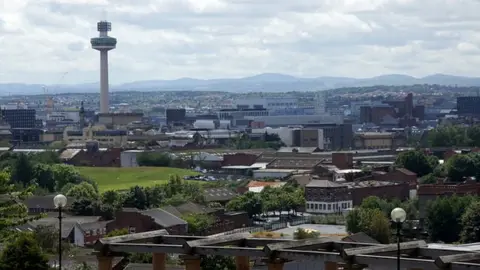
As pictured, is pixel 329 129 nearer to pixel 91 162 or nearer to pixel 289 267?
pixel 91 162

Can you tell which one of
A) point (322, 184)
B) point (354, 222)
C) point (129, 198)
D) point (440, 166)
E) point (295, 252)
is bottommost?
point (440, 166)

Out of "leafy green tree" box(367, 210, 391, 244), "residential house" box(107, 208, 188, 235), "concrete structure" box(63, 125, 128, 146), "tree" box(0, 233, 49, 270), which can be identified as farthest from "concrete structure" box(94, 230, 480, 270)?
"concrete structure" box(63, 125, 128, 146)

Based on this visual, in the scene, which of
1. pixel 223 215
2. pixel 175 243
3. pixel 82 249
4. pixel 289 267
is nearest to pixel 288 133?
pixel 223 215

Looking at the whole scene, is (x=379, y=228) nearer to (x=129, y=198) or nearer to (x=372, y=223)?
(x=372, y=223)

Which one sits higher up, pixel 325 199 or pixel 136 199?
pixel 136 199

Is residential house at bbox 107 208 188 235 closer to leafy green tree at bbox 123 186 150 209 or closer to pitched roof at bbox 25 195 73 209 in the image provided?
pitched roof at bbox 25 195 73 209

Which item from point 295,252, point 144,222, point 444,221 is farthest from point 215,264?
point 444,221

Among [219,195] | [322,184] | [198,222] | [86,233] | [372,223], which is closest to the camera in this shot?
[372,223]
